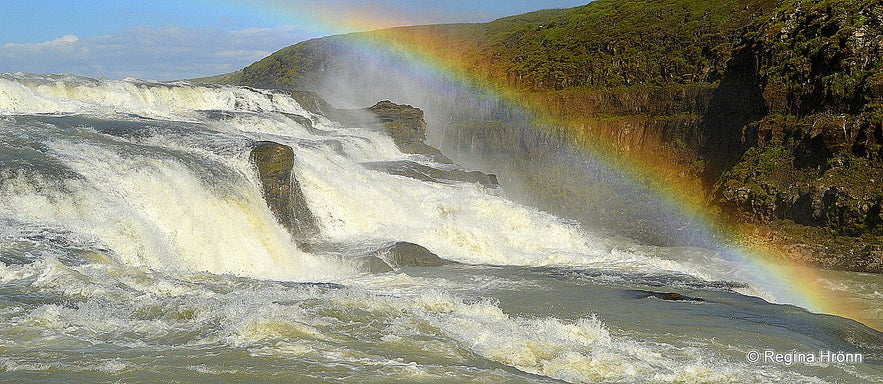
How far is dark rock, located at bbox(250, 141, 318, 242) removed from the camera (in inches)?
760

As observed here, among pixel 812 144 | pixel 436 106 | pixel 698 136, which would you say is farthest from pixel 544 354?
pixel 436 106

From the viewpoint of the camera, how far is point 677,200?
3142 centimetres

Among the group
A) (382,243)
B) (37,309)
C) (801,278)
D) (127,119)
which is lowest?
(801,278)

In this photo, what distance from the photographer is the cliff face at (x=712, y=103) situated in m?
23.2

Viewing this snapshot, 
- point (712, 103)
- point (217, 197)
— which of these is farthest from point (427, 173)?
point (712, 103)

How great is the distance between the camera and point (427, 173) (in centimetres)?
2684

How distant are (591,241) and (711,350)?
14.5 meters

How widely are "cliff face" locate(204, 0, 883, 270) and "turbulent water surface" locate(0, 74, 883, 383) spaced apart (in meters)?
3.15

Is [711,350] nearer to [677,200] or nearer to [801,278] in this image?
[801,278]

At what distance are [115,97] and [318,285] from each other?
19688 millimetres

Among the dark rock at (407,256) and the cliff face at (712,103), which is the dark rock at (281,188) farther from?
the cliff face at (712,103)

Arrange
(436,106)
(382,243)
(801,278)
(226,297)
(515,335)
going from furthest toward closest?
(436,106)
(801,278)
(382,243)
(226,297)
(515,335)

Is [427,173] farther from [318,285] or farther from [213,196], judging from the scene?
[318,285]

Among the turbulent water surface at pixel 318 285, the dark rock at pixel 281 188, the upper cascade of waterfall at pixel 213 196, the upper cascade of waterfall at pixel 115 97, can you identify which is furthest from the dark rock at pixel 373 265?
the upper cascade of waterfall at pixel 115 97
